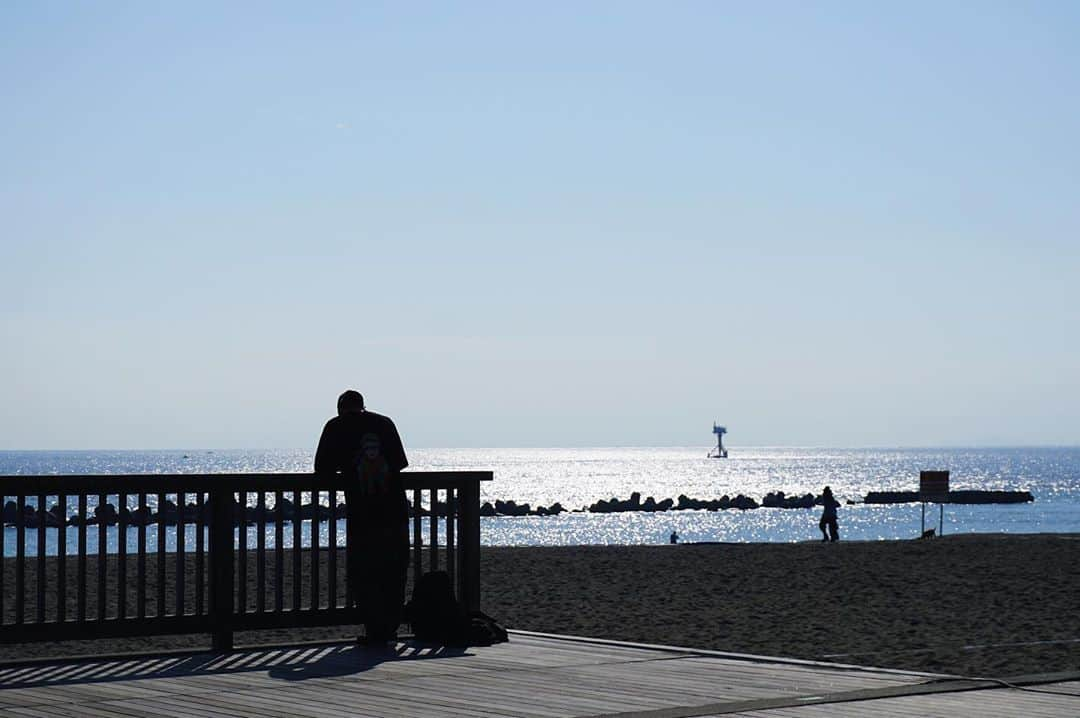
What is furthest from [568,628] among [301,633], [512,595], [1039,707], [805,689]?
[1039,707]

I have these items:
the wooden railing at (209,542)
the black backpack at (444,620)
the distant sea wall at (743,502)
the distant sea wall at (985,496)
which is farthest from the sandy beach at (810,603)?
the distant sea wall at (985,496)

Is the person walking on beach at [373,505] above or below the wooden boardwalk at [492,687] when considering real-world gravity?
above

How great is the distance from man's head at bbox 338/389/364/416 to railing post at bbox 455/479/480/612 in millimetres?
1207

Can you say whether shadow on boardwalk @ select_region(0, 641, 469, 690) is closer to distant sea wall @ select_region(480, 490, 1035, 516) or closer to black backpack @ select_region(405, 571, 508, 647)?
black backpack @ select_region(405, 571, 508, 647)

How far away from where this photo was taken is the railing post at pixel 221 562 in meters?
11.8

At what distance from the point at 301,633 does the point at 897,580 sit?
377 inches

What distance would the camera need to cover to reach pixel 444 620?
12.4 metres

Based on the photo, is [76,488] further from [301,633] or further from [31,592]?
[31,592]

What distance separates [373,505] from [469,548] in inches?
43.9

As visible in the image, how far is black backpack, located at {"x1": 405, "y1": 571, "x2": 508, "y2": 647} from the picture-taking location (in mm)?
12258

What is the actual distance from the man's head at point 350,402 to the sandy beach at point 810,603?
230cm

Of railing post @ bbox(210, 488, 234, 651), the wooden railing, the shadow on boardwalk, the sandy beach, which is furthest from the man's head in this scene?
the sandy beach

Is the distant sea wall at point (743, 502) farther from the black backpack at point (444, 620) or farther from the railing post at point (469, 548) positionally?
the black backpack at point (444, 620)

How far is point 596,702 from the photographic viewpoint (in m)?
9.12
